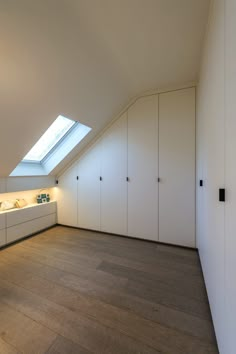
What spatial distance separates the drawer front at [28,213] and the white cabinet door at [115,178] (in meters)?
1.25

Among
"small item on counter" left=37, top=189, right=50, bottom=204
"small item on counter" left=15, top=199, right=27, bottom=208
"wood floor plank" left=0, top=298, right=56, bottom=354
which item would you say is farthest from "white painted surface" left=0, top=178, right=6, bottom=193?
"wood floor plank" left=0, top=298, right=56, bottom=354

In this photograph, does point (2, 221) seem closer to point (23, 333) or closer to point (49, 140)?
point (49, 140)

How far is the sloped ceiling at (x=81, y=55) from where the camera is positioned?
1.38 meters

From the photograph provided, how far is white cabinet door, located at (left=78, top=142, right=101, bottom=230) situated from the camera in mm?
3305

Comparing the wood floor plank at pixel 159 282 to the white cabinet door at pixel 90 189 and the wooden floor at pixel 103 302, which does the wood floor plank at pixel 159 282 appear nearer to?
the wooden floor at pixel 103 302

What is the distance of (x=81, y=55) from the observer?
180 cm

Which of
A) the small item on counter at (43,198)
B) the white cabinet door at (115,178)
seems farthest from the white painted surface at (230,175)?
the small item on counter at (43,198)

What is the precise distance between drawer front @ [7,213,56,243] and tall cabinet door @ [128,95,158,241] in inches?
72.2

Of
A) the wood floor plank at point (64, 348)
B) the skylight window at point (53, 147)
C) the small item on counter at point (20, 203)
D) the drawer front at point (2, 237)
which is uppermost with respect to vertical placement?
the skylight window at point (53, 147)

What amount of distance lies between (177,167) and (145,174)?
55 centimetres

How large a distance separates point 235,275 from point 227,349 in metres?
0.51

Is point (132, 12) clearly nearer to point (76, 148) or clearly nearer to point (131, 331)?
point (76, 148)

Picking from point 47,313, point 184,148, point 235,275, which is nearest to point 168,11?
point 184,148

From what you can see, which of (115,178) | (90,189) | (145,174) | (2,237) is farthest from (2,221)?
(145,174)
